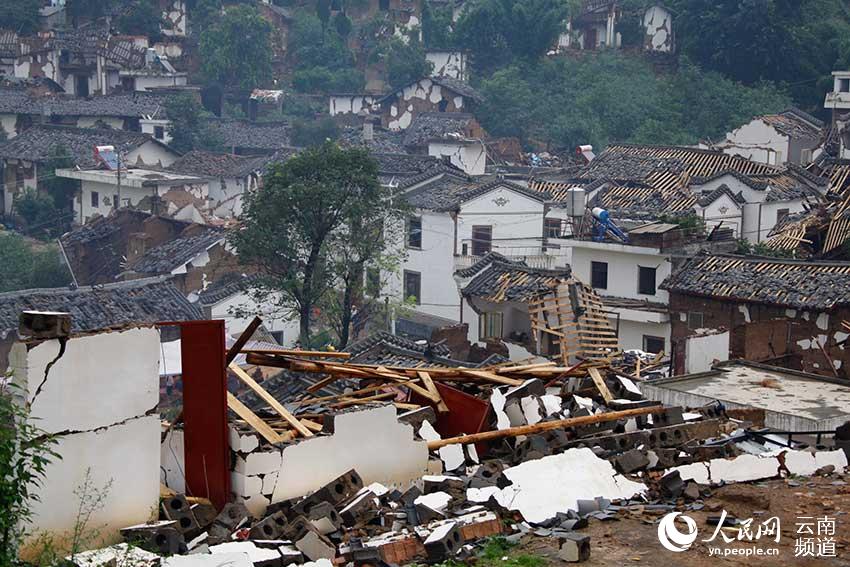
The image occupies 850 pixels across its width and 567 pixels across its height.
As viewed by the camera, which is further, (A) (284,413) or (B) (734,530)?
(A) (284,413)

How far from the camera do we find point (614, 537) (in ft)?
22.8

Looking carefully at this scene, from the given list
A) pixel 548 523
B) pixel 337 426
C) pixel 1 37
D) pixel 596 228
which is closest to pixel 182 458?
pixel 337 426

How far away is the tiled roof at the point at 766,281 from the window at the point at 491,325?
10.6ft

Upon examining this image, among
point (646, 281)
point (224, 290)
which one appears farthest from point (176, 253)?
point (646, 281)

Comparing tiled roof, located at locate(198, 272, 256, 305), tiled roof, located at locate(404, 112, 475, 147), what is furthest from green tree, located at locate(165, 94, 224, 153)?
tiled roof, located at locate(198, 272, 256, 305)

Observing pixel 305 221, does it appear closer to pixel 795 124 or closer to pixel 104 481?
pixel 104 481

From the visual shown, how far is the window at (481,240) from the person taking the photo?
2783 cm

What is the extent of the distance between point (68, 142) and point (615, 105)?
1885cm

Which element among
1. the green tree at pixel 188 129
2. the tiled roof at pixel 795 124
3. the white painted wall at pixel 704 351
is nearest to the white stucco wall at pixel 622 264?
the white painted wall at pixel 704 351

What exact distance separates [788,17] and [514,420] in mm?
39455

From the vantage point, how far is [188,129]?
4253cm

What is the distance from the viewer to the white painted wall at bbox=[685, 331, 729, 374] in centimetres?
1548

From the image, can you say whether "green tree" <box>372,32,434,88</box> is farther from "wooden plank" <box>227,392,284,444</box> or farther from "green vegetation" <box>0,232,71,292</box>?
"wooden plank" <box>227,392,284,444</box>

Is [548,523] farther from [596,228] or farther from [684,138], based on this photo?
[684,138]
